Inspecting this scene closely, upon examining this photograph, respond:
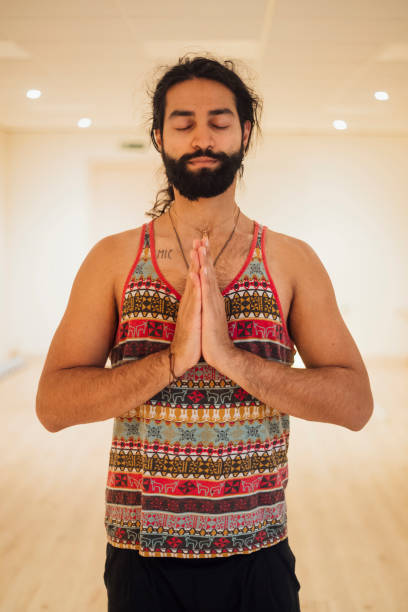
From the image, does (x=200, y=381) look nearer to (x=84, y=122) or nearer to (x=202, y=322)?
(x=202, y=322)

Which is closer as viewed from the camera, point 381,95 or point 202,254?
point 202,254

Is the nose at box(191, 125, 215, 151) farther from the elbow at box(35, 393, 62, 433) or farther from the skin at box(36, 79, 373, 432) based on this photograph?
the elbow at box(35, 393, 62, 433)

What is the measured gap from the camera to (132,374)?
3.63ft

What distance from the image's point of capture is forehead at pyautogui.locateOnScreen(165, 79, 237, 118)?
4.14 ft

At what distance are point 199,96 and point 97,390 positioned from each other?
2.15 feet

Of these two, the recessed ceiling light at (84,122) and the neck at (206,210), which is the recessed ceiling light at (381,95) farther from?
the neck at (206,210)

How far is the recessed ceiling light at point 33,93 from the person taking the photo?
212 inches

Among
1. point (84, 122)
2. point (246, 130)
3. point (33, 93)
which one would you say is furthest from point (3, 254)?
point (246, 130)

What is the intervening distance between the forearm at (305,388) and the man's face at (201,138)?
1.18 ft

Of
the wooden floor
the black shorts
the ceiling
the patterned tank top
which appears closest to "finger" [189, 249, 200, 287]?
the patterned tank top

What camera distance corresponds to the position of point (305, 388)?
3.76 feet

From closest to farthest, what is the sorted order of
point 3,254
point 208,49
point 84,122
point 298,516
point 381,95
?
1. point 298,516
2. point 208,49
3. point 381,95
4. point 84,122
5. point 3,254

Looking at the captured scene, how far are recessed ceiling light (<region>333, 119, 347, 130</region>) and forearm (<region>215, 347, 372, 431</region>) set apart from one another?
6103 mm

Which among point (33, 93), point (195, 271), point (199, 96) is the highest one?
point (33, 93)
